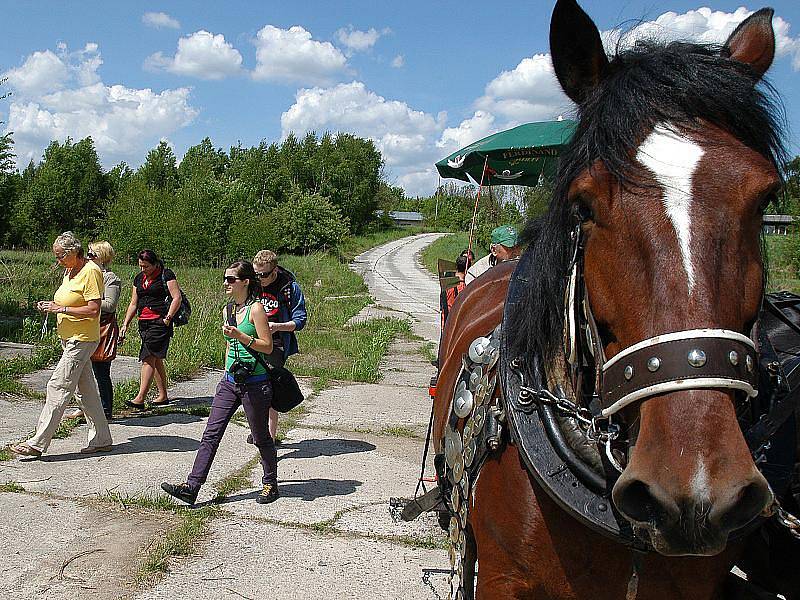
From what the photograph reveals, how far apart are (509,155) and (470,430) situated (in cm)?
448

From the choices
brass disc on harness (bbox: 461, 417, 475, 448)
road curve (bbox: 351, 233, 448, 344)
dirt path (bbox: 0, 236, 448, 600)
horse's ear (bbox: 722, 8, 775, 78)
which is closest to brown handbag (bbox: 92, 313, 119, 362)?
dirt path (bbox: 0, 236, 448, 600)

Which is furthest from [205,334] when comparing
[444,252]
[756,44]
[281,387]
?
[444,252]

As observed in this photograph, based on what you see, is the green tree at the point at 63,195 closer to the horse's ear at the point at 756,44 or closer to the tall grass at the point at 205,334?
the tall grass at the point at 205,334

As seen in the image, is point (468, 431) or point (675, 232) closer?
point (675, 232)

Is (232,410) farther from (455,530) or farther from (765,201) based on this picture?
(765,201)

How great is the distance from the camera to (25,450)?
19.5ft

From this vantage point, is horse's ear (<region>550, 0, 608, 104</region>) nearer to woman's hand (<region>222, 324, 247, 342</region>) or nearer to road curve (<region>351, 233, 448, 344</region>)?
woman's hand (<region>222, 324, 247, 342</region>)

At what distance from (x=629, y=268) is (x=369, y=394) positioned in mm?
8279

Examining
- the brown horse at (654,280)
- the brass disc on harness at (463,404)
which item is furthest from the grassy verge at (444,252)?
the brown horse at (654,280)

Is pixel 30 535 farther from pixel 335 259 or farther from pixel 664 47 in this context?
pixel 335 259

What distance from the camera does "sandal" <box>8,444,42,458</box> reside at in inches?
234

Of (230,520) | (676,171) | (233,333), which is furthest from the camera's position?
(233,333)

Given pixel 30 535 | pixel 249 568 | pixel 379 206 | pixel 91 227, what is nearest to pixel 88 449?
pixel 30 535

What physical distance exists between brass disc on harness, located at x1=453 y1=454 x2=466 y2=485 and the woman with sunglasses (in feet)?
10.2
